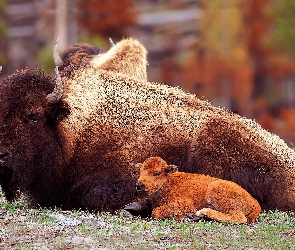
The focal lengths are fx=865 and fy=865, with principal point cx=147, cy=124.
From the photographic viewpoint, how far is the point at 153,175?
9914 millimetres

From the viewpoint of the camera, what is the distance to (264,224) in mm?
9711

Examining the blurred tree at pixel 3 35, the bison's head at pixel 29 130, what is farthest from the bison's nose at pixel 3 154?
the blurred tree at pixel 3 35

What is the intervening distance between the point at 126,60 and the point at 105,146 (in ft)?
7.83

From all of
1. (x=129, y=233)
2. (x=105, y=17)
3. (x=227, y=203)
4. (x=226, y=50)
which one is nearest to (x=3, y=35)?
(x=105, y=17)

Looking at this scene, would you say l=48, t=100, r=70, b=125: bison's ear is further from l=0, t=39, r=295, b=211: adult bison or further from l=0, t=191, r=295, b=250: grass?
l=0, t=191, r=295, b=250: grass

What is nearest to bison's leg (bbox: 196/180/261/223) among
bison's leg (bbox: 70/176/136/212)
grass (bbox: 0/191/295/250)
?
grass (bbox: 0/191/295/250)

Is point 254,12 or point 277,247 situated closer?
point 277,247

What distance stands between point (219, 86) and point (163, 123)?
38941 millimetres

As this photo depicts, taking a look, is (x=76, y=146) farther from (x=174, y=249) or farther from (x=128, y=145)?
(x=174, y=249)

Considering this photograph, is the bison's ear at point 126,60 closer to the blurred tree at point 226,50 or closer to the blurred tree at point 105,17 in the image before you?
the blurred tree at point 105,17

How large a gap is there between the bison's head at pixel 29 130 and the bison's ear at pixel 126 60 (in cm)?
176

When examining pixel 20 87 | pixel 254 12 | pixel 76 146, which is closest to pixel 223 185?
pixel 76 146

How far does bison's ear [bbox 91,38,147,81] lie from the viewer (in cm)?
1251

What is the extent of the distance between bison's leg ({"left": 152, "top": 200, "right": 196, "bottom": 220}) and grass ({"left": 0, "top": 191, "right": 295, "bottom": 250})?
0.14m
